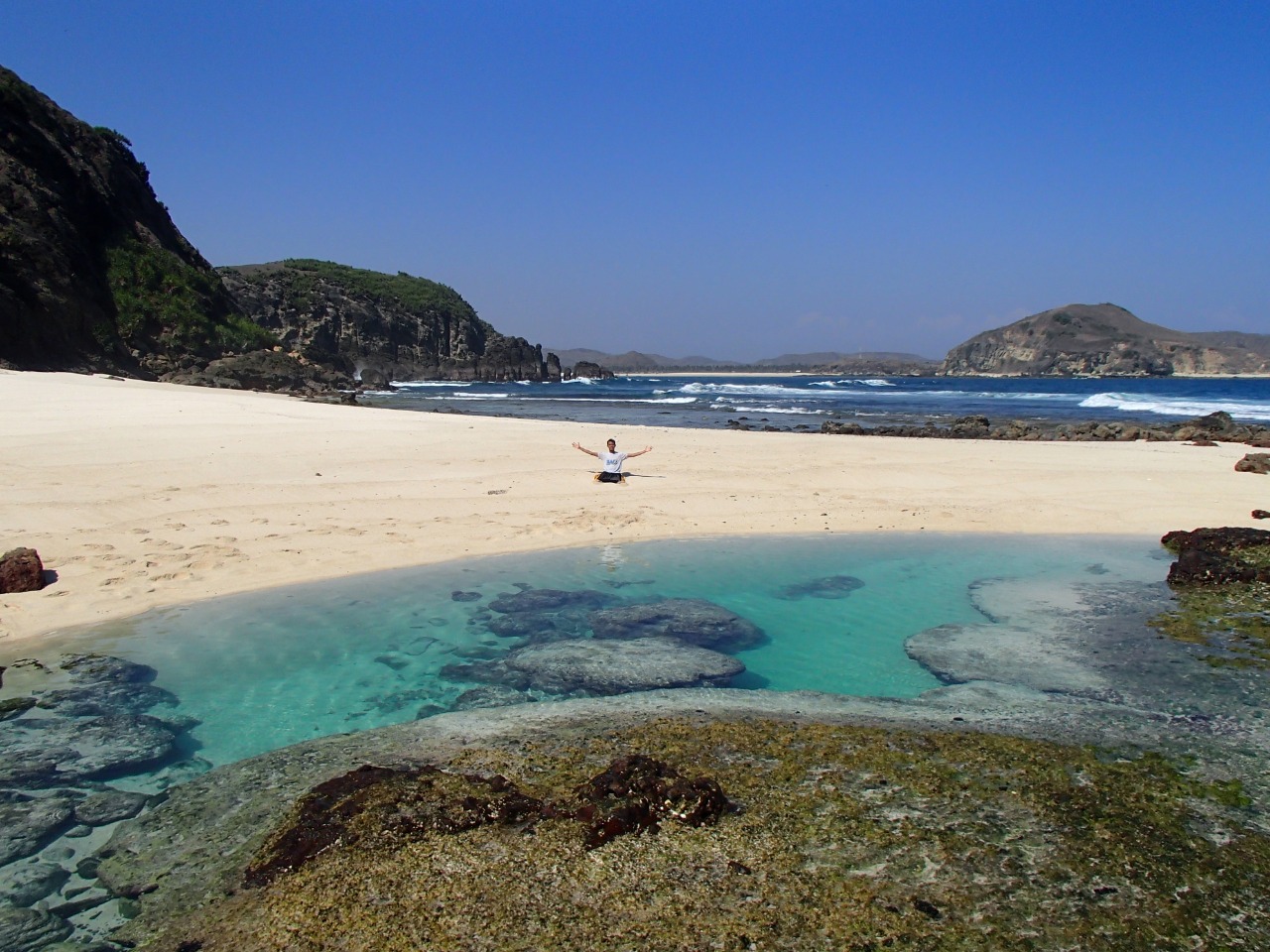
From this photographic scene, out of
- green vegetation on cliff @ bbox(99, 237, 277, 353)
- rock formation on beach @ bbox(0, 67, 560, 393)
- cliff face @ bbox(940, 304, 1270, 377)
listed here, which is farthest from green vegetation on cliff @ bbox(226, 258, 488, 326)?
cliff face @ bbox(940, 304, 1270, 377)

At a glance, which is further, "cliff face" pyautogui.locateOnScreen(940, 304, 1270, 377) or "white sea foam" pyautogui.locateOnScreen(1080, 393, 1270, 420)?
"cliff face" pyautogui.locateOnScreen(940, 304, 1270, 377)

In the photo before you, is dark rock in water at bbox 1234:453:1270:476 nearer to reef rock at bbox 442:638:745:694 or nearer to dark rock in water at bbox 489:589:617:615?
dark rock in water at bbox 489:589:617:615

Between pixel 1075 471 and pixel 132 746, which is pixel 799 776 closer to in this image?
pixel 132 746

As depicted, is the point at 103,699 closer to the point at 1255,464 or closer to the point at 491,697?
the point at 491,697

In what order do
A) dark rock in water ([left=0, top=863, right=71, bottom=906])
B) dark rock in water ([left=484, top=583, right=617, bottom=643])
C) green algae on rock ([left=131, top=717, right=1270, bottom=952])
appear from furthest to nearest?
dark rock in water ([left=484, top=583, right=617, bottom=643]) < dark rock in water ([left=0, top=863, right=71, bottom=906]) < green algae on rock ([left=131, top=717, right=1270, bottom=952])

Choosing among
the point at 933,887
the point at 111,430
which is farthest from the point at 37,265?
the point at 933,887

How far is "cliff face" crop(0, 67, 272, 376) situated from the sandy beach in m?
15.0

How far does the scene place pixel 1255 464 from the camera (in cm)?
1556

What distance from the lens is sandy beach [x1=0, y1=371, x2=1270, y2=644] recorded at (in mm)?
8828

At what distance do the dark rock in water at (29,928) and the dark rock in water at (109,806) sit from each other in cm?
80

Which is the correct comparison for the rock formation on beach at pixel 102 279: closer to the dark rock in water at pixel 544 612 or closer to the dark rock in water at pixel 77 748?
the dark rock in water at pixel 544 612

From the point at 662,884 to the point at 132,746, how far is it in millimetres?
3720

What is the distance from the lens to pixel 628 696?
18.7 ft

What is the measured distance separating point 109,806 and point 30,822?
13.5 inches
